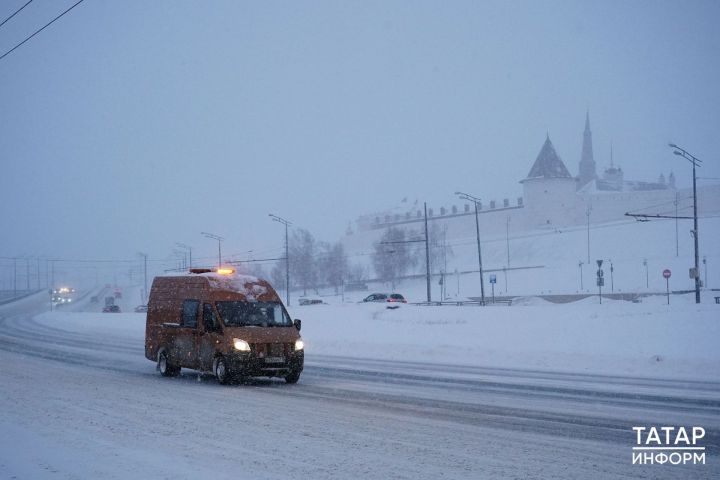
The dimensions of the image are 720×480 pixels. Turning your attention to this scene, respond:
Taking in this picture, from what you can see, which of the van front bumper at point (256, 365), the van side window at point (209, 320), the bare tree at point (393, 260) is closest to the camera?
the van front bumper at point (256, 365)

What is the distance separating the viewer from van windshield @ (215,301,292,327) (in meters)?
18.3

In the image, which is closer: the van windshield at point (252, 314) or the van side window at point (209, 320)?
the van side window at point (209, 320)

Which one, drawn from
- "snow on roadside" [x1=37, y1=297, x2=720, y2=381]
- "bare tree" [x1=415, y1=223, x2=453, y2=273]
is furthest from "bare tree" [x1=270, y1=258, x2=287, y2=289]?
"snow on roadside" [x1=37, y1=297, x2=720, y2=381]

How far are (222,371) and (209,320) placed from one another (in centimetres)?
147

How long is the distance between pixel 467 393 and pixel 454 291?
8876cm

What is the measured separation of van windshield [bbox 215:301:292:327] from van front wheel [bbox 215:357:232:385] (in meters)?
0.93

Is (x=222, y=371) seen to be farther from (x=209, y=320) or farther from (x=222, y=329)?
(x=209, y=320)

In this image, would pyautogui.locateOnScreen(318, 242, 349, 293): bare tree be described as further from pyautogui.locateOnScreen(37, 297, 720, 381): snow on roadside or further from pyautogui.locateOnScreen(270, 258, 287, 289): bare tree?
pyautogui.locateOnScreen(37, 297, 720, 381): snow on roadside

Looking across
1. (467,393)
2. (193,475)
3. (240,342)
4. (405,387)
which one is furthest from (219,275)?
(193,475)

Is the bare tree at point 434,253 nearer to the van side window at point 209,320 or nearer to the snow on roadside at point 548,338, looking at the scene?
the snow on roadside at point 548,338

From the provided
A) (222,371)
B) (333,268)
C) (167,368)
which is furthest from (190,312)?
(333,268)

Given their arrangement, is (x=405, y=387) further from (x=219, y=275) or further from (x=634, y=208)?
(x=634, y=208)

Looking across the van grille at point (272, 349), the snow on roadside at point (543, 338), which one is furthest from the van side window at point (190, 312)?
the snow on roadside at point (543, 338)

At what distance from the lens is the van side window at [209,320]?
18.0 m
